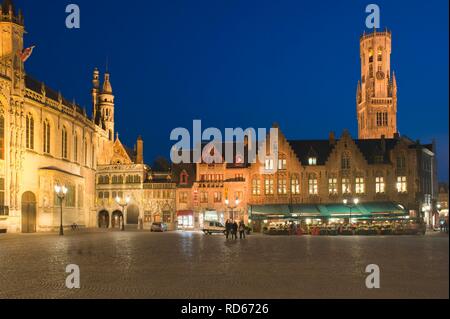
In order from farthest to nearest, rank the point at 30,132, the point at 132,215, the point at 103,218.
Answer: the point at 103,218, the point at 132,215, the point at 30,132

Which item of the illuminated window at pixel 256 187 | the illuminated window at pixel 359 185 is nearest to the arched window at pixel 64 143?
the illuminated window at pixel 256 187

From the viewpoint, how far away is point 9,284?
16.5m

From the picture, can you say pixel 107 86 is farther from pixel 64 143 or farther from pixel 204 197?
pixel 204 197

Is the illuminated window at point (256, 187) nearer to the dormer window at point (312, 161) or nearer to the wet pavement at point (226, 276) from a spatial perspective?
the dormer window at point (312, 161)

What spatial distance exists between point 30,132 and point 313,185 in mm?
34396

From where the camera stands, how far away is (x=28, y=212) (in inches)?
2534

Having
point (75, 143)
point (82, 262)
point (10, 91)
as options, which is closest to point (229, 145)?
point (75, 143)

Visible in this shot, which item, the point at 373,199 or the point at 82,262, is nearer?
the point at 82,262

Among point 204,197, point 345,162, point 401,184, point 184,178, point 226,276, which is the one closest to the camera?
point 226,276

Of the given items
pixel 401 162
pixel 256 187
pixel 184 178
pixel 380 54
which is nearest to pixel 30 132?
pixel 184 178

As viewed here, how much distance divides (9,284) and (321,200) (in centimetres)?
6031

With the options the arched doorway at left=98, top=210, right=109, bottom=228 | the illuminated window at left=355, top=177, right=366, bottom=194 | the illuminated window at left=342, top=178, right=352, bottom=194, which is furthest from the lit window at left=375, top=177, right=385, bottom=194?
the arched doorway at left=98, top=210, right=109, bottom=228
